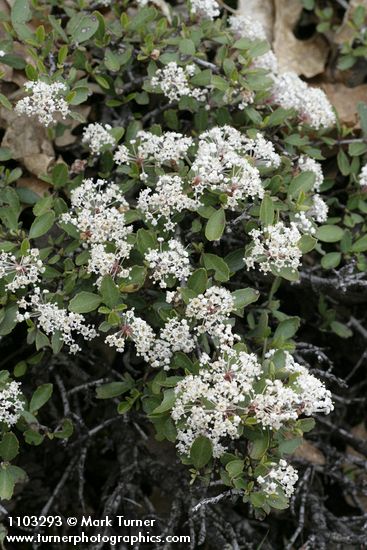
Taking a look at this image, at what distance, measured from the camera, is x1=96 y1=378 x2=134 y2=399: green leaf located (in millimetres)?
2547

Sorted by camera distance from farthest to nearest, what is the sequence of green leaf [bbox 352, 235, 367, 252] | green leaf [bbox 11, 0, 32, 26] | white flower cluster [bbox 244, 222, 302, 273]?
green leaf [bbox 352, 235, 367, 252]
green leaf [bbox 11, 0, 32, 26]
white flower cluster [bbox 244, 222, 302, 273]

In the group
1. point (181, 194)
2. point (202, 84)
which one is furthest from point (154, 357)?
point (202, 84)

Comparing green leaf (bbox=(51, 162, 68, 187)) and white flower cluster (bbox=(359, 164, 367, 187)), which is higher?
white flower cluster (bbox=(359, 164, 367, 187))

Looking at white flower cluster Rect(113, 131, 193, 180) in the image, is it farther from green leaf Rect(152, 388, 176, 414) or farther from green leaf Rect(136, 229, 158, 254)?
green leaf Rect(152, 388, 176, 414)

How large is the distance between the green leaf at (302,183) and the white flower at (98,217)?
0.68 metres

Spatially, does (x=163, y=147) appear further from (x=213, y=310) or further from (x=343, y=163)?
(x=343, y=163)

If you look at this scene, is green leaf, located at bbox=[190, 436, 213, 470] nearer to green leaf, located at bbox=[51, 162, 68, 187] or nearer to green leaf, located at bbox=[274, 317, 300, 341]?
green leaf, located at bbox=[274, 317, 300, 341]

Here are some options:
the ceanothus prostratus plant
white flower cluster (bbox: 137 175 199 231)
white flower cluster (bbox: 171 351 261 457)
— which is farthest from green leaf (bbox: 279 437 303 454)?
white flower cluster (bbox: 137 175 199 231)

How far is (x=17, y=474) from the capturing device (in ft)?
7.94

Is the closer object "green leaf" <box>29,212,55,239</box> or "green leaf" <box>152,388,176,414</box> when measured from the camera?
"green leaf" <box>152,388,176,414</box>

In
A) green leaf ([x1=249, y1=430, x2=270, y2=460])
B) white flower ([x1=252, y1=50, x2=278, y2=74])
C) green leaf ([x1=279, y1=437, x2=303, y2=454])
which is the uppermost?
white flower ([x1=252, y1=50, x2=278, y2=74])

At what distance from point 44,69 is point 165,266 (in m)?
0.97

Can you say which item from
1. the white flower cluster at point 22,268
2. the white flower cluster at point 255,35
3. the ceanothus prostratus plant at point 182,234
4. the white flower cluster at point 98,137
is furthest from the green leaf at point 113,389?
the white flower cluster at point 255,35

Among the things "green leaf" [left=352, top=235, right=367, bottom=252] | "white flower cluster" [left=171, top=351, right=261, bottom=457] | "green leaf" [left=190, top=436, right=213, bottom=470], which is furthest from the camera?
"green leaf" [left=352, top=235, right=367, bottom=252]
